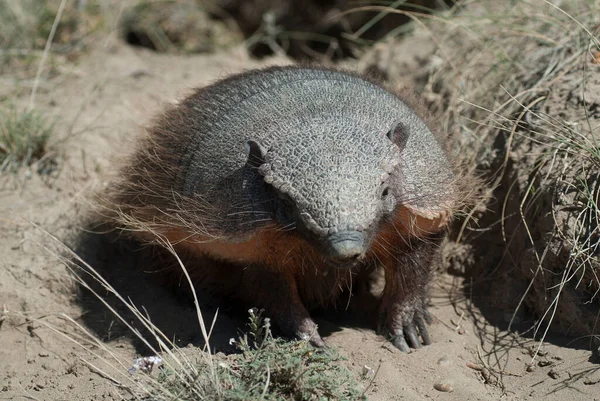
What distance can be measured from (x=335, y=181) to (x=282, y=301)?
4.25 ft

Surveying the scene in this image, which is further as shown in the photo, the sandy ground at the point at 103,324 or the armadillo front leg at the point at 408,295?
the armadillo front leg at the point at 408,295

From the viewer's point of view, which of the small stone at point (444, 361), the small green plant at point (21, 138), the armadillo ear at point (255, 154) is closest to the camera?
the armadillo ear at point (255, 154)

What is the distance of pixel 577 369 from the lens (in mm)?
4973

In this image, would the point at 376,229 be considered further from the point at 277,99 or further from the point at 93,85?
the point at 93,85

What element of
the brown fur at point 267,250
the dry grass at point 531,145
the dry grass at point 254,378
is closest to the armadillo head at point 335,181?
the brown fur at point 267,250

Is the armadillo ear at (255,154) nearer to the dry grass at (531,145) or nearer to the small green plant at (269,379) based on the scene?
the small green plant at (269,379)

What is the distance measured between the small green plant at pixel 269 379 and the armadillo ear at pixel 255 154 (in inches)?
38.6

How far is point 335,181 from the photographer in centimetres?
444

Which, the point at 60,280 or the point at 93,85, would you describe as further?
the point at 93,85

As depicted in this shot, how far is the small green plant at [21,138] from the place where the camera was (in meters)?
7.18

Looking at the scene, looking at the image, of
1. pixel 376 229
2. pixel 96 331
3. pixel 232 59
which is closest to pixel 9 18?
pixel 232 59

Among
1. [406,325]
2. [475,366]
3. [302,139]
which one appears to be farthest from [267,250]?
[475,366]

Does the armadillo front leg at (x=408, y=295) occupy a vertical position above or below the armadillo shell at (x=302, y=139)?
below

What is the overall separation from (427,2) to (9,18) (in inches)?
197
